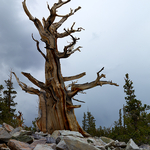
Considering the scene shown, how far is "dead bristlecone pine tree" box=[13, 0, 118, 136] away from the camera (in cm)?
649

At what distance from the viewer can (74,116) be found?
7.02 meters

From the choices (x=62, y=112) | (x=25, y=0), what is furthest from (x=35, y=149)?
(x=25, y=0)

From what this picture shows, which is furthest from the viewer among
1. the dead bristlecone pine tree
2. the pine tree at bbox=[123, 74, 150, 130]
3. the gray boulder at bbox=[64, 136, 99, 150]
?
the pine tree at bbox=[123, 74, 150, 130]

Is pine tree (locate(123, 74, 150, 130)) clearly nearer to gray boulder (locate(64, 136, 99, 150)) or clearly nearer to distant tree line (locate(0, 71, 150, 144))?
distant tree line (locate(0, 71, 150, 144))

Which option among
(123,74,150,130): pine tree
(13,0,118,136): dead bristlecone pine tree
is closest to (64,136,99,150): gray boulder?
(13,0,118,136): dead bristlecone pine tree

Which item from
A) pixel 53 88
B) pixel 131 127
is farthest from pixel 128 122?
pixel 53 88

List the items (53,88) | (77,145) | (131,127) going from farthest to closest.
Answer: (131,127), (53,88), (77,145)

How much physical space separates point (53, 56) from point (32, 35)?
47.2 inches

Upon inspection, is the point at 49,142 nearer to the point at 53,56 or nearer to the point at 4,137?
the point at 4,137

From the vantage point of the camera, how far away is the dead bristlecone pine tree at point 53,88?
6.49 m

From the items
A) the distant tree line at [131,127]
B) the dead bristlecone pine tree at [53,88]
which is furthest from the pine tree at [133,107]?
the dead bristlecone pine tree at [53,88]

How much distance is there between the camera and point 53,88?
21.1 ft

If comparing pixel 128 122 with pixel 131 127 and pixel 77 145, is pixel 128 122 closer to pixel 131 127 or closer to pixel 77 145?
pixel 131 127

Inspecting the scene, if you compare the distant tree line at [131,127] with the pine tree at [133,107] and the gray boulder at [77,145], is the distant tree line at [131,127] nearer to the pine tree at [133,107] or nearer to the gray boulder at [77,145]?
the pine tree at [133,107]
